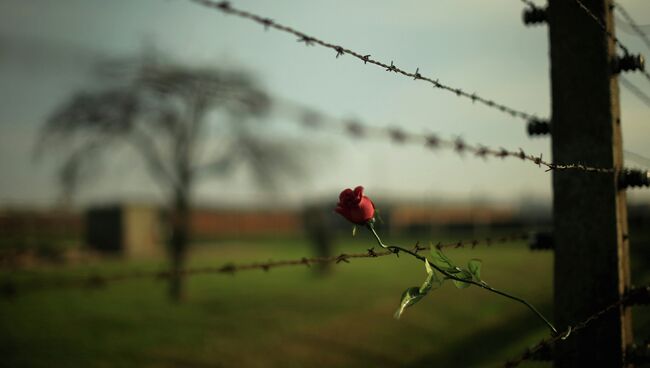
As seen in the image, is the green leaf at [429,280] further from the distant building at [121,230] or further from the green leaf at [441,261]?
the distant building at [121,230]

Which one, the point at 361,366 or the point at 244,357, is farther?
the point at 244,357

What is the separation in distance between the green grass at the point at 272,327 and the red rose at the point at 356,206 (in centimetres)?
380

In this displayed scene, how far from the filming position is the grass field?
549 centimetres

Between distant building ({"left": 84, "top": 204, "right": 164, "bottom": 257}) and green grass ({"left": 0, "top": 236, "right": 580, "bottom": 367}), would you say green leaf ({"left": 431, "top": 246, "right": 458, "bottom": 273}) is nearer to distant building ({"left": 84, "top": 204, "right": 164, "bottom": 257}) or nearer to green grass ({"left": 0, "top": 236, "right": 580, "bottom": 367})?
green grass ({"left": 0, "top": 236, "right": 580, "bottom": 367})

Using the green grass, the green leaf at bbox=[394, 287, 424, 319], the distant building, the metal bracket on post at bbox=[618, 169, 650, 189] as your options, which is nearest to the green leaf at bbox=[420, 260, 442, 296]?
the green leaf at bbox=[394, 287, 424, 319]

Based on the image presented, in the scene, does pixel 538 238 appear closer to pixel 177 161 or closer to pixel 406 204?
pixel 177 161

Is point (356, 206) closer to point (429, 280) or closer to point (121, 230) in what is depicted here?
point (429, 280)

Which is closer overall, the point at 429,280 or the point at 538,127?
the point at 429,280

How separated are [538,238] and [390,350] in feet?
13.6

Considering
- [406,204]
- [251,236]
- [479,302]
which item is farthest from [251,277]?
[406,204]

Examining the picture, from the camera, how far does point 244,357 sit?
18.6ft

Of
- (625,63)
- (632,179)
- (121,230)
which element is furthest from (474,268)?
(121,230)

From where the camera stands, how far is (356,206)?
1235 mm

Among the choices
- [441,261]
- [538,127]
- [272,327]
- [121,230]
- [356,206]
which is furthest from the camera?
[121,230]
